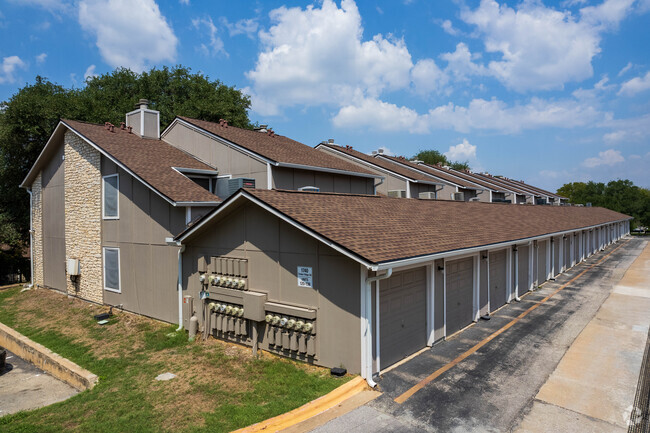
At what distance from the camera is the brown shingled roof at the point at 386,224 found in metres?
8.22

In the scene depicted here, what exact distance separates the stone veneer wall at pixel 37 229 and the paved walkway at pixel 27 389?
9.66m

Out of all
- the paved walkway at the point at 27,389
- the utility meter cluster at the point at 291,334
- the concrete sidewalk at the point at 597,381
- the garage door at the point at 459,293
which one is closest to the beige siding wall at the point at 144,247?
the paved walkway at the point at 27,389

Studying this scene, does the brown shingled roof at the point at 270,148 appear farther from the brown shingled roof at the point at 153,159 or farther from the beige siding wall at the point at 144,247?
the beige siding wall at the point at 144,247

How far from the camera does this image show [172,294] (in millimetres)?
12523

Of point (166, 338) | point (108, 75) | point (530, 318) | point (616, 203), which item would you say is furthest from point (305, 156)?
point (616, 203)

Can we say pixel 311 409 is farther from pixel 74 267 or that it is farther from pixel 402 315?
pixel 74 267

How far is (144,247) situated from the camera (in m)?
13.5

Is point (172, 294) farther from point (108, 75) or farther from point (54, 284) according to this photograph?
point (108, 75)

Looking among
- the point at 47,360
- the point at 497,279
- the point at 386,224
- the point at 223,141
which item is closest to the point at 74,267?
the point at 47,360

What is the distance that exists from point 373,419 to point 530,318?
28.6 feet

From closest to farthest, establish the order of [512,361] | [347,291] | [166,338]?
[347,291]
[512,361]
[166,338]

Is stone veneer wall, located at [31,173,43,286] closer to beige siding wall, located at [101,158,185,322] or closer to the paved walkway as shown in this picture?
beige siding wall, located at [101,158,185,322]

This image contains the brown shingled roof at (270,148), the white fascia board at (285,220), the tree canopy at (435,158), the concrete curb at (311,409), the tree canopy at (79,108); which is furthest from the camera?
the tree canopy at (435,158)

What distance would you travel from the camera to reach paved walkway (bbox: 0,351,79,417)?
359 inches
